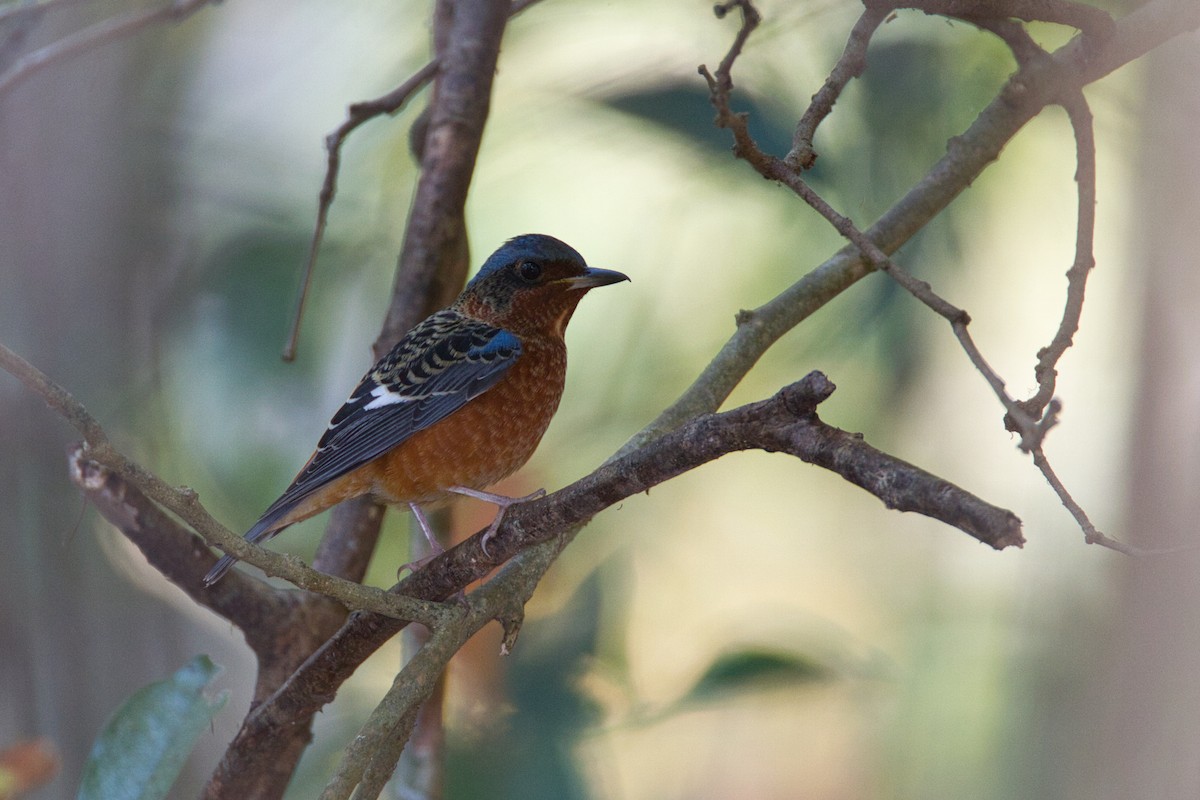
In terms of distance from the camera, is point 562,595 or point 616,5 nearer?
point 562,595

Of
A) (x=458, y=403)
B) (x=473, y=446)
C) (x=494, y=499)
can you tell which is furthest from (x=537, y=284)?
(x=494, y=499)

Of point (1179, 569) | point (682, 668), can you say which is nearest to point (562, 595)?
point (682, 668)

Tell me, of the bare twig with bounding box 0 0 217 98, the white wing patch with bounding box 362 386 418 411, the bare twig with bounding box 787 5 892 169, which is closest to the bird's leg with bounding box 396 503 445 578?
the white wing patch with bounding box 362 386 418 411

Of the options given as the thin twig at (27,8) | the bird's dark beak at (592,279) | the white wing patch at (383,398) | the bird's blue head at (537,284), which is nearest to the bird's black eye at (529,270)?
the bird's blue head at (537,284)

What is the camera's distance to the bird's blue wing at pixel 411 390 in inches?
141

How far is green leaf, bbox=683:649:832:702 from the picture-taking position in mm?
3328

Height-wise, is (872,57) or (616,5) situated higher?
(616,5)

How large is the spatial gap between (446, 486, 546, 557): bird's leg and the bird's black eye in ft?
3.00

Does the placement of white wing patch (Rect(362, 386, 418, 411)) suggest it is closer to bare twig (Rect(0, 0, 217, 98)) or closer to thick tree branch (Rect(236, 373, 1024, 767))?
Answer: thick tree branch (Rect(236, 373, 1024, 767))

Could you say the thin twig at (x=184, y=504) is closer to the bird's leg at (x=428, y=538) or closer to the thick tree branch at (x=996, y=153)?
the bird's leg at (x=428, y=538)

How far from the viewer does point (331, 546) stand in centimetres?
367

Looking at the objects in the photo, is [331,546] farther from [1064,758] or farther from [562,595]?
[1064,758]

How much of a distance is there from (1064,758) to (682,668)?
1.94 meters

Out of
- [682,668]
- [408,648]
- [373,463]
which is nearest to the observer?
[373,463]
